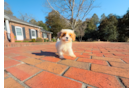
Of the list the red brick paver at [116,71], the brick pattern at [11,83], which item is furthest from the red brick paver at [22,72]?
the red brick paver at [116,71]

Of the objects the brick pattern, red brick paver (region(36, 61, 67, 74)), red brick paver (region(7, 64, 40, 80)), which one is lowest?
the brick pattern

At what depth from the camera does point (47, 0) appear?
8.70m

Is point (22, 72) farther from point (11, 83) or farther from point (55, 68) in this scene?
point (55, 68)

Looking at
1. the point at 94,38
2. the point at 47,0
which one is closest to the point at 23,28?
the point at 47,0

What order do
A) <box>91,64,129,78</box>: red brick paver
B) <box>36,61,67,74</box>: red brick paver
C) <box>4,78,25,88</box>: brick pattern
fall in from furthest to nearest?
<box>36,61,67,74</box>: red brick paver
<box>91,64,129,78</box>: red brick paver
<box>4,78,25,88</box>: brick pattern

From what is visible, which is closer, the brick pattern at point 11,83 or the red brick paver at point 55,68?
the brick pattern at point 11,83

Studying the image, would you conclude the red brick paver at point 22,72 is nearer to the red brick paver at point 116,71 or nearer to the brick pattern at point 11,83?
the brick pattern at point 11,83

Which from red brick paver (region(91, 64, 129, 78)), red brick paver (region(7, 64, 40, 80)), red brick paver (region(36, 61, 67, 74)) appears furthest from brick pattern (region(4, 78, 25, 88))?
red brick paver (region(91, 64, 129, 78))

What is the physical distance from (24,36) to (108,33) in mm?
24760

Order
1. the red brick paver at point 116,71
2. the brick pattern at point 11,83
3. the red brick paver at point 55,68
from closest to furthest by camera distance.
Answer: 1. the brick pattern at point 11,83
2. the red brick paver at point 116,71
3. the red brick paver at point 55,68

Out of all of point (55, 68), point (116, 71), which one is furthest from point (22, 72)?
point (116, 71)

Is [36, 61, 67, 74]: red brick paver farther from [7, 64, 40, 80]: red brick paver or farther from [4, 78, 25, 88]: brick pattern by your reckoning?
[4, 78, 25, 88]: brick pattern

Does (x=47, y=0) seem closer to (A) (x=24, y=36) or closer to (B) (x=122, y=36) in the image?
(A) (x=24, y=36)

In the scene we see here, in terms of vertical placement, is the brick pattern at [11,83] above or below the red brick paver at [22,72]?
below
